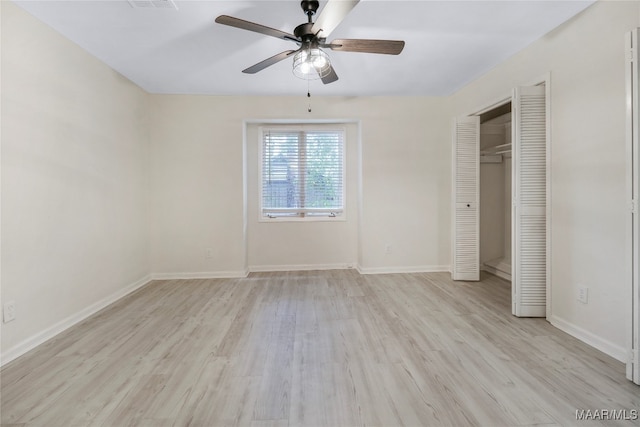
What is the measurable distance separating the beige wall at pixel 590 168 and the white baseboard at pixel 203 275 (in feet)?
12.1

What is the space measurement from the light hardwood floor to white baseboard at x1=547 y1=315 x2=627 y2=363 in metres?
0.06

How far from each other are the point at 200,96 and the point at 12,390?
142 inches

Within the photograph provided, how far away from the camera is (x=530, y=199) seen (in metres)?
→ 2.66

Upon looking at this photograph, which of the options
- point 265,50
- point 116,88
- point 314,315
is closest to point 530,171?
point 314,315

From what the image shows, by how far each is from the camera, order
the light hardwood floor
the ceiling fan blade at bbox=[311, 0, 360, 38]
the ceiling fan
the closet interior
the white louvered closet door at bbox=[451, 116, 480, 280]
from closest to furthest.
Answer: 1. the light hardwood floor
2. the ceiling fan blade at bbox=[311, 0, 360, 38]
3. the ceiling fan
4. the white louvered closet door at bbox=[451, 116, 480, 280]
5. the closet interior

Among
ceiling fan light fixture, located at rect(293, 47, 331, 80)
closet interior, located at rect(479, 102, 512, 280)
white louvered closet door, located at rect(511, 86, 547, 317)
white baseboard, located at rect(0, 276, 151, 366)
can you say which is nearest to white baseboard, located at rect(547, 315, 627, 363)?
white louvered closet door, located at rect(511, 86, 547, 317)

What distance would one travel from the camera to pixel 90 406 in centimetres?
158

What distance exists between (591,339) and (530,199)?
3.96 ft

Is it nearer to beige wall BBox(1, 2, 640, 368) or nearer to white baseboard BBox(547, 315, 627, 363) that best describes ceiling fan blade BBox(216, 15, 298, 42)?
beige wall BBox(1, 2, 640, 368)

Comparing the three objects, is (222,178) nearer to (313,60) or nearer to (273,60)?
(273,60)

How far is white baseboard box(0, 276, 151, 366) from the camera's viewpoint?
2041 mm

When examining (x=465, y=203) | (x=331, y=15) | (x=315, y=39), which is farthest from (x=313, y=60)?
(x=465, y=203)

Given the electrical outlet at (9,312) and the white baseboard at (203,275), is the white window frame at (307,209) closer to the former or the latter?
the white baseboard at (203,275)

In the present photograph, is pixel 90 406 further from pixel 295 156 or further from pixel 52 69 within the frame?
pixel 295 156
